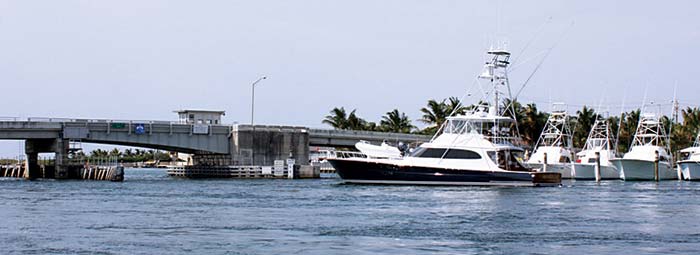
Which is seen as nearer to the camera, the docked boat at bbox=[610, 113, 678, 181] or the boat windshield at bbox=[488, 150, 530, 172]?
the boat windshield at bbox=[488, 150, 530, 172]

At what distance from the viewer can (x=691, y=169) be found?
92.4 meters

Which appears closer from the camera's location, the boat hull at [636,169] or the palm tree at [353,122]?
the boat hull at [636,169]

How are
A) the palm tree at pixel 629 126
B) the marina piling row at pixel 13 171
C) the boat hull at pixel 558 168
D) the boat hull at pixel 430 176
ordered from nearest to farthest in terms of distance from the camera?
the boat hull at pixel 430 176 → the boat hull at pixel 558 168 → the marina piling row at pixel 13 171 → the palm tree at pixel 629 126

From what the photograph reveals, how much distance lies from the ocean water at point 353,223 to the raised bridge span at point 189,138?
3297 centimetres

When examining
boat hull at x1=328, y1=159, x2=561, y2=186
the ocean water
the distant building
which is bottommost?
the ocean water

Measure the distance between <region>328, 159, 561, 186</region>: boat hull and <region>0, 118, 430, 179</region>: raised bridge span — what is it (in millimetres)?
34015

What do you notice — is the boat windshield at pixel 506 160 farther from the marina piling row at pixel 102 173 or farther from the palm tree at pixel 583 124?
the palm tree at pixel 583 124

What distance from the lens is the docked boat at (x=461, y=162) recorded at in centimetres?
6544

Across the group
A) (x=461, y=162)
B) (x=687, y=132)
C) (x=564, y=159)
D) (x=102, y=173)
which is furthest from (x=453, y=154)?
(x=687, y=132)

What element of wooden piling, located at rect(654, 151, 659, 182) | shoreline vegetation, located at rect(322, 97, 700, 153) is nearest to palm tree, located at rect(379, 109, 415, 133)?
shoreline vegetation, located at rect(322, 97, 700, 153)

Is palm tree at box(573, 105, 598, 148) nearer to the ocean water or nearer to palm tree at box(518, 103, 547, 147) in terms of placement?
palm tree at box(518, 103, 547, 147)

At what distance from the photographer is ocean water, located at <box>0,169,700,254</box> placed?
104 feet

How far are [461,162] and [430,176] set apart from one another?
7.09 ft

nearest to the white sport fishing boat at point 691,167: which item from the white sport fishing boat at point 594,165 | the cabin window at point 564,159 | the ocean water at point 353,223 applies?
the white sport fishing boat at point 594,165
